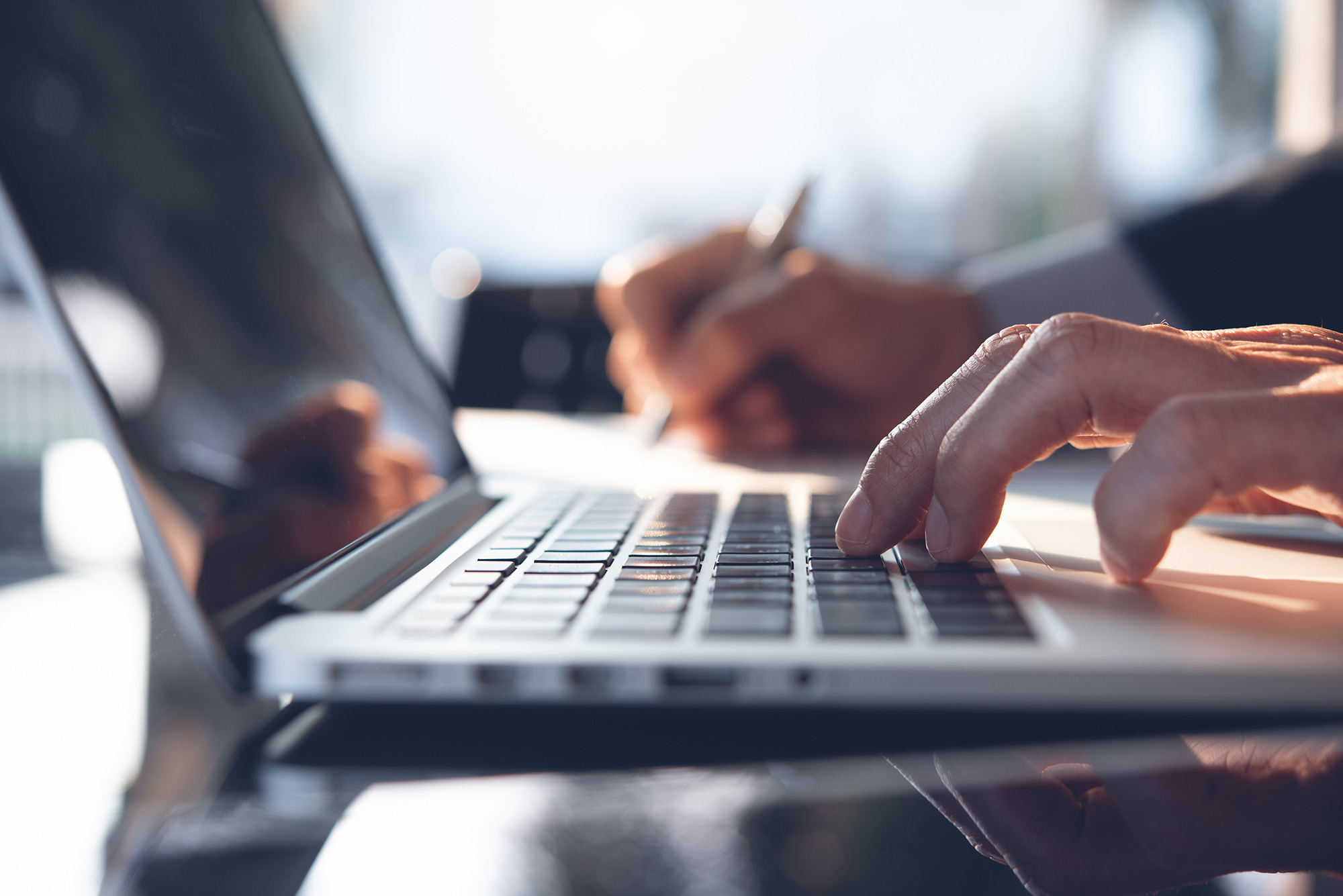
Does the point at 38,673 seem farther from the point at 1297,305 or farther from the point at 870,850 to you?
the point at 1297,305

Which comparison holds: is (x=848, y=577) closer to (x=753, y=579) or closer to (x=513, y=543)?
(x=753, y=579)

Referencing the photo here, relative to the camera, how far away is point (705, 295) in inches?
38.4

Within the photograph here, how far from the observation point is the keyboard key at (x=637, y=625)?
212 millimetres


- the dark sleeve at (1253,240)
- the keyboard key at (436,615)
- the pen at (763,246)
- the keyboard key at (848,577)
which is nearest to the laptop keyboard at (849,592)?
the keyboard key at (848,577)

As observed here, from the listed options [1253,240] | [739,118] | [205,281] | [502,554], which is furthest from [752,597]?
[739,118]

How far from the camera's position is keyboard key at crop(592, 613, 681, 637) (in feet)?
0.70

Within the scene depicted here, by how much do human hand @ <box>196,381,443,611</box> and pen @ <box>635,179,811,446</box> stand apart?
41cm

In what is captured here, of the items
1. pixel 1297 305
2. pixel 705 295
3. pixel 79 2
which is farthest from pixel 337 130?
pixel 1297 305

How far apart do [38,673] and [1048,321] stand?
0.39m

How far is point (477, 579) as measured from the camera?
A: 0.28 m

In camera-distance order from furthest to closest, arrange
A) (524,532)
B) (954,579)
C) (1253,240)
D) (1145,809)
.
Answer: (1253,240)
(524,532)
(954,579)
(1145,809)


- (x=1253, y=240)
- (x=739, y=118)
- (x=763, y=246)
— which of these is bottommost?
(x=1253, y=240)

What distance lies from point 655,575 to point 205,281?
192mm

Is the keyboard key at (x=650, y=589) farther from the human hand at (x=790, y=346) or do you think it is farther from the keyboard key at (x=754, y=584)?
the human hand at (x=790, y=346)
